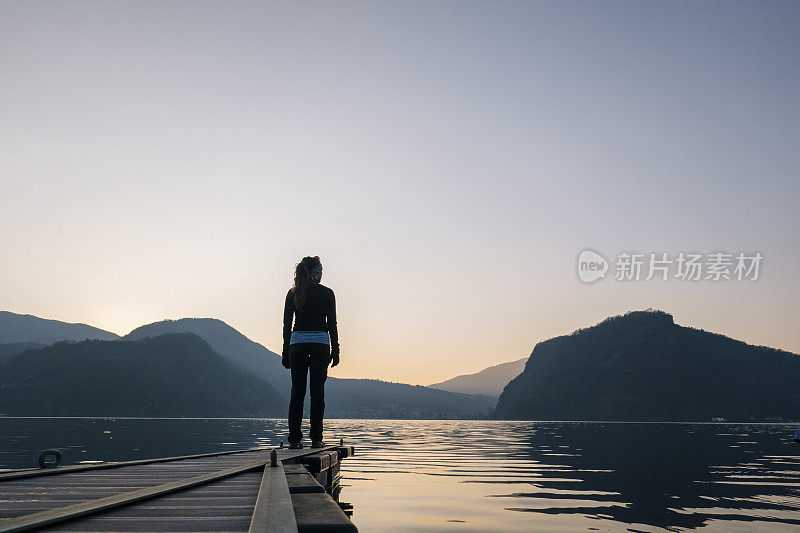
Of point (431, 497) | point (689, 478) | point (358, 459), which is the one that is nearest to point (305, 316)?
point (431, 497)

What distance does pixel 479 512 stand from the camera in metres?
11.0

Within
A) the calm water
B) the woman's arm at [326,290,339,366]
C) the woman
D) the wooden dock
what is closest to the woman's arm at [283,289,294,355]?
the woman

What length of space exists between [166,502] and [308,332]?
23.8ft

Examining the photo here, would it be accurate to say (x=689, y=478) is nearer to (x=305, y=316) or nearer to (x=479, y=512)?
(x=479, y=512)

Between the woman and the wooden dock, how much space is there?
4.38 m

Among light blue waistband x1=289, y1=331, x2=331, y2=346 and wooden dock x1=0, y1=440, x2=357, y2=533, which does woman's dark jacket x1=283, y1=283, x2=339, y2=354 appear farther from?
wooden dock x1=0, y1=440, x2=357, y2=533

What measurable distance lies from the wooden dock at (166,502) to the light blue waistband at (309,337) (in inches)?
173

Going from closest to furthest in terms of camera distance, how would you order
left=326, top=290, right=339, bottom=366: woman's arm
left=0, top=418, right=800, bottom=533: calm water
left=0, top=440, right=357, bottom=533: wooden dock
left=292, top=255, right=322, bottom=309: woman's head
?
left=0, top=440, right=357, bottom=533: wooden dock, left=0, top=418, right=800, bottom=533: calm water, left=292, top=255, right=322, bottom=309: woman's head, left=326, top=290, right=339, bottom=366: woman's arm

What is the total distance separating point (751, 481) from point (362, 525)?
11313 mm

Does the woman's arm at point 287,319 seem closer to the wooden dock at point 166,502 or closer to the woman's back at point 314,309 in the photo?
the woman's back at point 314,309

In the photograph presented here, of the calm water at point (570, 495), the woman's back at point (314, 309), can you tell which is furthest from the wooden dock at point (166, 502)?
the woman's back at point (314, 309)

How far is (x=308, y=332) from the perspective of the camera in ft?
39.1

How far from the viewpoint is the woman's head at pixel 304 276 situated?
1177 centimetres

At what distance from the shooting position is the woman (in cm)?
1187
